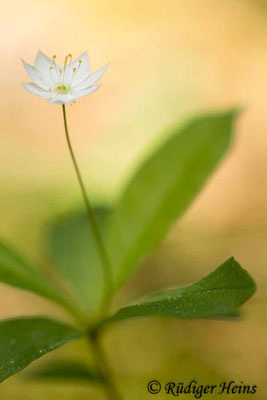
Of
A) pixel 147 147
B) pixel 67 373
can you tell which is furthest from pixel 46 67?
pixel 147 147

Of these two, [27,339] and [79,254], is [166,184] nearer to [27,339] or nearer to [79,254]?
[79,254]

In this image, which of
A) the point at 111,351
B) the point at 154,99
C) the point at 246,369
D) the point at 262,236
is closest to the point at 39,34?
the point at 154,99

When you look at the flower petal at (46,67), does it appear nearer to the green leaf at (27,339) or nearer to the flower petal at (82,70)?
the flower petal at (82,70)

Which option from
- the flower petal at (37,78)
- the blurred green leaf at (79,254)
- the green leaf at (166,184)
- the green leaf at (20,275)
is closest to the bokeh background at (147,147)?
the blurred green leaf at (79,254)

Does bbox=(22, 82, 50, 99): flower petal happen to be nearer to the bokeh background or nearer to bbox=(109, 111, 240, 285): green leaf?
bbox=(109, 111, 240, 285): green leaf

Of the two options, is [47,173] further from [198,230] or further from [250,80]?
[250,80]

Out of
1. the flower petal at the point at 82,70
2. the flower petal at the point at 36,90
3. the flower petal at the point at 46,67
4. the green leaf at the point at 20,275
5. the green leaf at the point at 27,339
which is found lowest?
the green leaf at the point at 27,339
